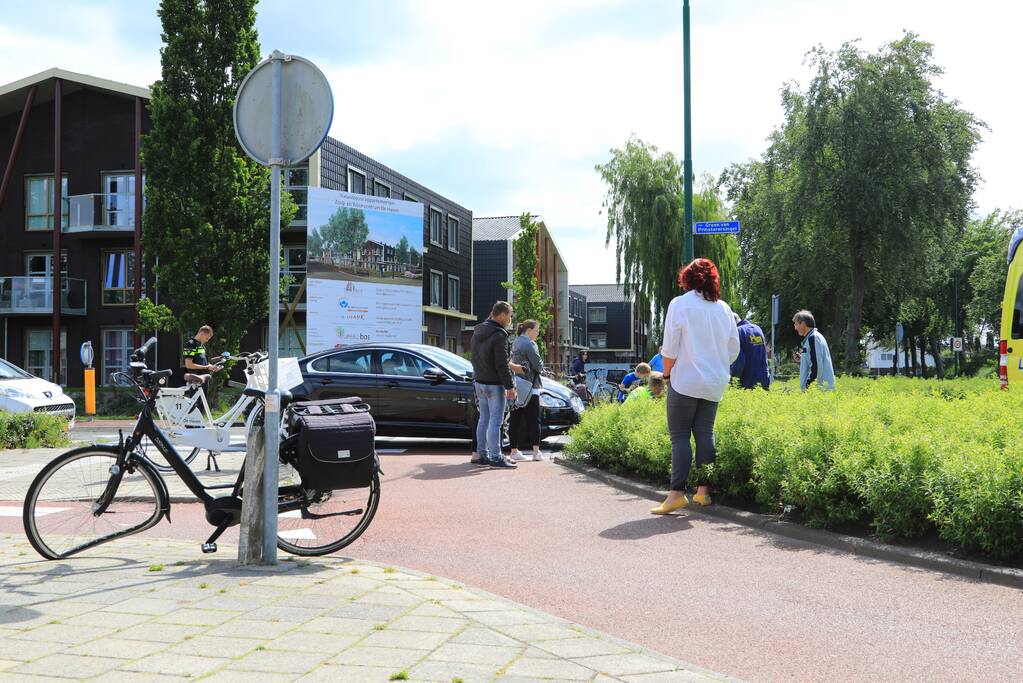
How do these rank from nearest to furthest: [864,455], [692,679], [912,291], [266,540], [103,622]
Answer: [692,679]
[103,622]
[266,540]
[864,455]
[912,291]

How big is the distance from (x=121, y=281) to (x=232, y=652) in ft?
106

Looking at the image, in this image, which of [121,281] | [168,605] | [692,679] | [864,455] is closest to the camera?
[692,679]

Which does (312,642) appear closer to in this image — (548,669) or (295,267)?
(548,669)

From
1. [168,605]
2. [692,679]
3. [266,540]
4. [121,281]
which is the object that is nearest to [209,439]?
[266,540]

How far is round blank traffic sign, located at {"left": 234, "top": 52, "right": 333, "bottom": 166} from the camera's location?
17.6 ft

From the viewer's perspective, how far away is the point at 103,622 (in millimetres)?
4031

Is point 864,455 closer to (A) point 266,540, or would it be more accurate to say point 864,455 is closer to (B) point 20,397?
(A) point 266,540

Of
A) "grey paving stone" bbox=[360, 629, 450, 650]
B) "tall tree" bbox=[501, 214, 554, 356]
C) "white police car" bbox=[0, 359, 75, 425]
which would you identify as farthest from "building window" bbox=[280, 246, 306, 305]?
"grey paving stone" bbox=[360, 629, 450, 650]

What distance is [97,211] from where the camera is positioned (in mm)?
32688

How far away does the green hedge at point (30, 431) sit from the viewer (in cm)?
1295

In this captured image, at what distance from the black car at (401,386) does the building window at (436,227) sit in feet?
91.8

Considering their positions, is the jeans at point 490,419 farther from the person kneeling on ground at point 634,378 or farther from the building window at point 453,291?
the building window at point 453,291

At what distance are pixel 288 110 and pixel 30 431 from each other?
9.81 metres

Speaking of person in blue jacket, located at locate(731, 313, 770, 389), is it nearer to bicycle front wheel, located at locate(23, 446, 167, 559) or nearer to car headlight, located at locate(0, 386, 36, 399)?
bicycle front wheel, located at locate(23, 446, 167, 559)
